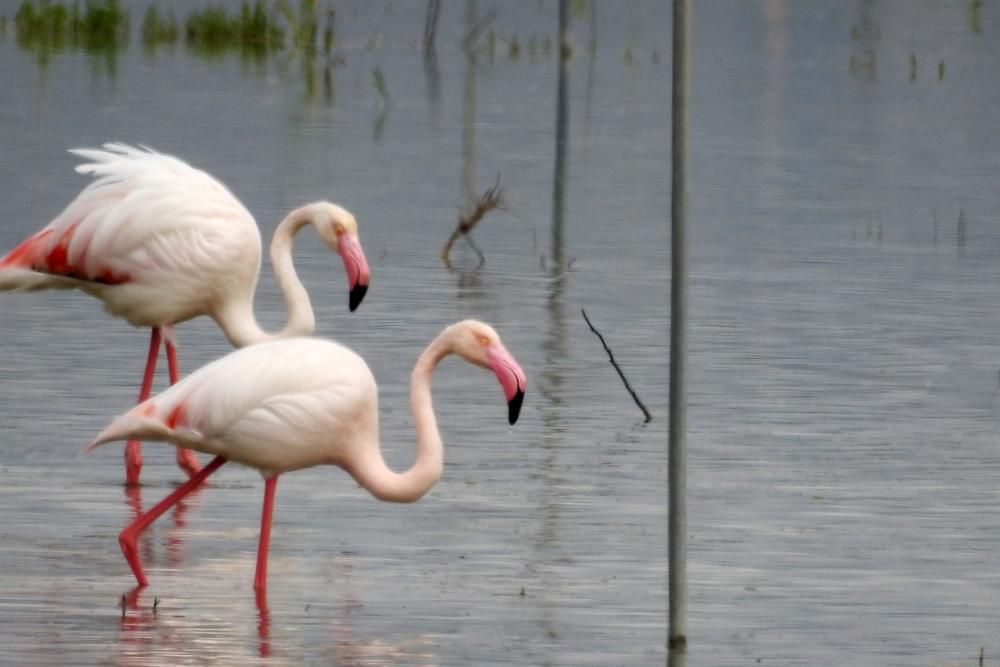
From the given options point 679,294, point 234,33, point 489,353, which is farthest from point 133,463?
point 234,33

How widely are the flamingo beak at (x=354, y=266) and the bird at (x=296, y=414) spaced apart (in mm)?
1745

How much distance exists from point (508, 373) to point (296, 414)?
0.69 metres

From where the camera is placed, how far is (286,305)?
33.3ft

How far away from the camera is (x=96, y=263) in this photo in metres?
10.2

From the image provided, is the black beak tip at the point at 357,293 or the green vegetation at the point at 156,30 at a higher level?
the black beak tip at the point at 357,293

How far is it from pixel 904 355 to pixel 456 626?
5.77 meters

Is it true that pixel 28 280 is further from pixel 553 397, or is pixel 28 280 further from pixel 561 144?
pixel 561 144

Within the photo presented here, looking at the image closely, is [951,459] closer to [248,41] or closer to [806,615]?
[806,615]

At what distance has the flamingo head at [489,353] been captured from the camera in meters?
8.01

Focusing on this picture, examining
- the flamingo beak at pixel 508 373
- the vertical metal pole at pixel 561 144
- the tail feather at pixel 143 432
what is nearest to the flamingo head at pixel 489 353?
the flamingo beak at pixel 508 373

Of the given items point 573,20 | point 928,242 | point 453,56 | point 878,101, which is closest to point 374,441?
point 928,242

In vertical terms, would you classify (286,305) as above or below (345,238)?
below

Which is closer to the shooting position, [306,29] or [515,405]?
[515,405]

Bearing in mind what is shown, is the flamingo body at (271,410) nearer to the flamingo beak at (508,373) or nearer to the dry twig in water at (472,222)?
the flamingo beak at (508,373)
